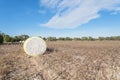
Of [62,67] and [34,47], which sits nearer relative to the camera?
[62,67]

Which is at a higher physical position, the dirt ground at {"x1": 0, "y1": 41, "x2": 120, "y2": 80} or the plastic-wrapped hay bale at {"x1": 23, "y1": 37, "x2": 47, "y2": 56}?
the plastic-wrapped hay bale at {"x1": 23, "y1": 37, "x2": 47, "y2": 56}

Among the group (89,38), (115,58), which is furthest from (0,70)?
(89,38)

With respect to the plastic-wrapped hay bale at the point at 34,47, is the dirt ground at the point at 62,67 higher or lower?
lower

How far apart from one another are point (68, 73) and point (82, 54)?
5.08 feet

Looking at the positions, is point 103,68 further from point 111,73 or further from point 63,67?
point 63,67

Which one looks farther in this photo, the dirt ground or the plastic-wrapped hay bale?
the plastic-wrapped hay bale

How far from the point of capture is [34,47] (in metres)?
9.53

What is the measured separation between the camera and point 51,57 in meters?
9.09

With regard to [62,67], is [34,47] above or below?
above

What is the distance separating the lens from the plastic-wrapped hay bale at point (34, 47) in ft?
31.0

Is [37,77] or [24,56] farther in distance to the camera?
[24,56]

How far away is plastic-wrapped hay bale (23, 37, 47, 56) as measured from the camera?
9438 mm

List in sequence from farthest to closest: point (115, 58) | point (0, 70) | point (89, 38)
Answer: point (89, 38)
point (115, 58)
point (0, 70)

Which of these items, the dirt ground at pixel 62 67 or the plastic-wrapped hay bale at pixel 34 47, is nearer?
the dirt ground at pixel 62 67
